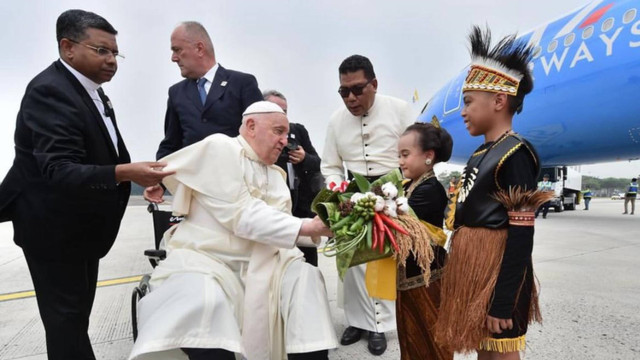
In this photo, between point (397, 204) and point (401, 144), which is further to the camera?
point (401, 144)

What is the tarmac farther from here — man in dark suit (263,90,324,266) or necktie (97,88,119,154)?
necktie (97,88,119,154)

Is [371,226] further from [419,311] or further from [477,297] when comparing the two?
[419,311]

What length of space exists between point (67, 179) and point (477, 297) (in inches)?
69.0

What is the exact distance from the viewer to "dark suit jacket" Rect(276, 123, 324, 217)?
9.25ft

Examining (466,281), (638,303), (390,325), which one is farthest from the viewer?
(638,303)

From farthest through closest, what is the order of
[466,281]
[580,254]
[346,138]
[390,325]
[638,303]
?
[580,254]
[638,303]
[346,138]
[390,325]
[466,281]

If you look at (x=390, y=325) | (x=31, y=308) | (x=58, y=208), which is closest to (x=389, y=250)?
(x=390, y=325)

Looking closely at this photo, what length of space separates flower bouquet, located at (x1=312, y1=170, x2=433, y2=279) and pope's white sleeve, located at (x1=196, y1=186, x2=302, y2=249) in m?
0.20

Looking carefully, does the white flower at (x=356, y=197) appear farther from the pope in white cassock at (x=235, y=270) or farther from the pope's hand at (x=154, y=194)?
the pope's hand at (x=154, y=194)

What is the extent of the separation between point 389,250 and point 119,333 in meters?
2.46

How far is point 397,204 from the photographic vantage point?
143 centimetres

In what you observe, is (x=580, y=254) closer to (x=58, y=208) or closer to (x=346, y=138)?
(x=346, y=138)

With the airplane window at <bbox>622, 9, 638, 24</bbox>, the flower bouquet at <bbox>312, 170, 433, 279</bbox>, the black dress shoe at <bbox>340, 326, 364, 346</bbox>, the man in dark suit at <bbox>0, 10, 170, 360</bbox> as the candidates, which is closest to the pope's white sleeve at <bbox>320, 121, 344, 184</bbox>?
the black dress shoe at <bbox>340, 326, 364, 346</bbox>

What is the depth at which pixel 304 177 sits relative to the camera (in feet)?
9.49
